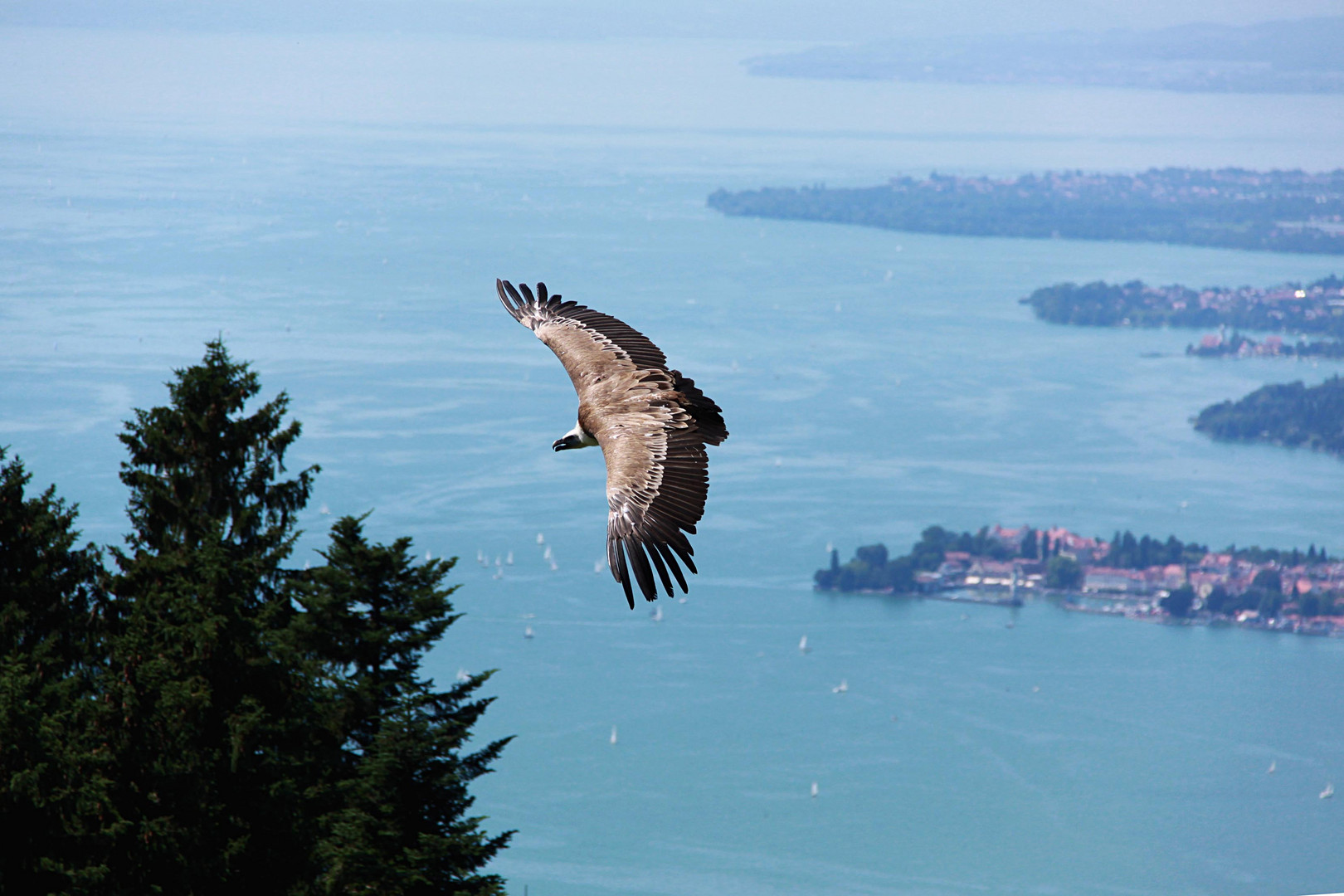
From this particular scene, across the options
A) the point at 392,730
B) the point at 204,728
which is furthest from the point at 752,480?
the point at 204,728

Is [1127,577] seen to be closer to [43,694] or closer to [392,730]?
[392,730]

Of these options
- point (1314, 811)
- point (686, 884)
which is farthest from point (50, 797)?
point (1314, 811)

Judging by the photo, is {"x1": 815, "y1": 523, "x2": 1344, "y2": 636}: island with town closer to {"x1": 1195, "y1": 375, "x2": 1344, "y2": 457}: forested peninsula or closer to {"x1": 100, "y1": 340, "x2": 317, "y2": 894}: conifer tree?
{"x1": 1195, "y1": 375, "x2": 1344, "y2": 457}: forested peninsula

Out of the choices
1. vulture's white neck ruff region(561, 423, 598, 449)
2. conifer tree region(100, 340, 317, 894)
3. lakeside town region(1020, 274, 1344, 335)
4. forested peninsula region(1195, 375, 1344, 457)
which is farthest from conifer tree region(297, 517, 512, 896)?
lakeside town region(1020, 274, 1344, 335)

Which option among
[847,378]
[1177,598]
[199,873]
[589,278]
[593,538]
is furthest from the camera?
[589,278]

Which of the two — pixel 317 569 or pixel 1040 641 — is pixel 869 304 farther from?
pixel 317 569

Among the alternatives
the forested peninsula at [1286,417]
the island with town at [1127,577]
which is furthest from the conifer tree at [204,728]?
the forested peninsula at [1286,417]

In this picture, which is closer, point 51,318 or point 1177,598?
point 1177,598
